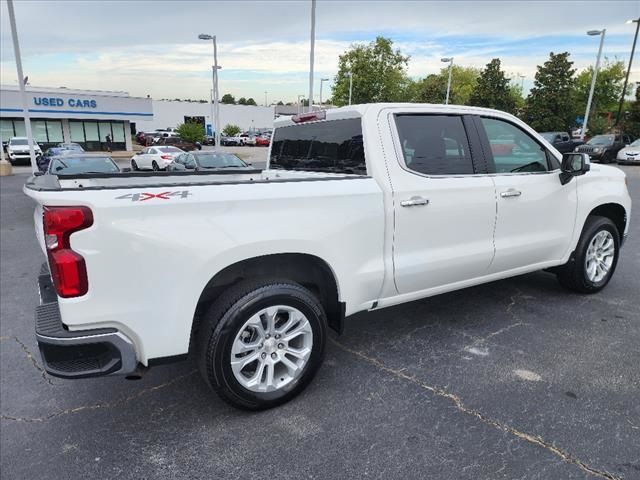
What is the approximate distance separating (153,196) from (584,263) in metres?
4.12

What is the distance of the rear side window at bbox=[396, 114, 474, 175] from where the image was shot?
3.38m

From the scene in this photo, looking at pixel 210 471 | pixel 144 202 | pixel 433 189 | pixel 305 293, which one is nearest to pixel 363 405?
pixel 305 293

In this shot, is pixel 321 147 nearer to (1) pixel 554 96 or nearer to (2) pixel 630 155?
(2) pixel 630 155

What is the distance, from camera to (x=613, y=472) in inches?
92.0

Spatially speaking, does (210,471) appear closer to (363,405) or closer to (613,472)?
(363,405)

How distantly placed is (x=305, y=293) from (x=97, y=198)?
1.28m

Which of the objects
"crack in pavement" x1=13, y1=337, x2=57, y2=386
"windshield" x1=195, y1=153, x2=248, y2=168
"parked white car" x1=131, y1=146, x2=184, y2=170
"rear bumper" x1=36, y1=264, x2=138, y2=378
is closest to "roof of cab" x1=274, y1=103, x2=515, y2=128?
"rear bumper" x1=36, y1=264, x2=138, y2=378

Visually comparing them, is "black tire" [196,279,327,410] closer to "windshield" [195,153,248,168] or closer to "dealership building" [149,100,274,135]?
"windshield" [195,153,248,168]

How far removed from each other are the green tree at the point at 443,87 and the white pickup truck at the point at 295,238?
5298 centimetres

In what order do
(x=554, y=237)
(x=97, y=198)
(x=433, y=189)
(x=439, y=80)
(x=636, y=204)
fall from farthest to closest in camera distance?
1. (x=439, y=80)
2. (x=636, y=204)
3. (x=554, y=237)
4. (x=433, y=189)
5. (x=97, y=198)

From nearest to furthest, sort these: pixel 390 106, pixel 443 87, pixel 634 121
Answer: pixel 390 106 < pixel 634 121 < pixel 443 87

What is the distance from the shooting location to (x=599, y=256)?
4.81m

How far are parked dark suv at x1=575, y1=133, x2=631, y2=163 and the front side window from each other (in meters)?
21.9

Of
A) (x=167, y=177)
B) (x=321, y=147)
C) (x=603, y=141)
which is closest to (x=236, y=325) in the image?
(x=167, y=177)
